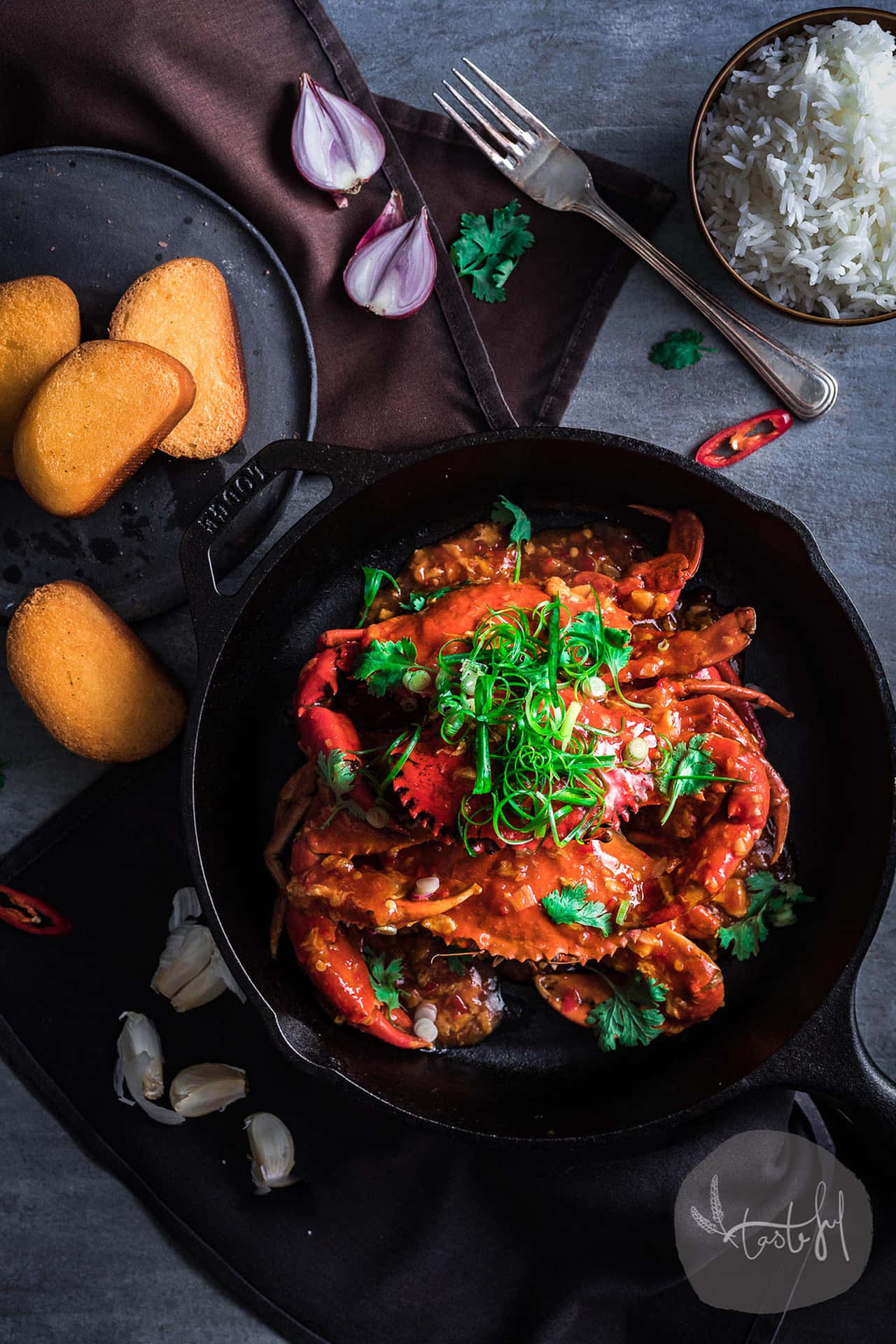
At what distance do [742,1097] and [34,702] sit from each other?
6.56 ft

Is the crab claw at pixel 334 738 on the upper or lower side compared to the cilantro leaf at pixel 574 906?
upper

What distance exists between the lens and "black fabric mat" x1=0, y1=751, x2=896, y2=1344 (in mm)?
2361

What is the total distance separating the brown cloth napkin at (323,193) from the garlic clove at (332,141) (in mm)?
44

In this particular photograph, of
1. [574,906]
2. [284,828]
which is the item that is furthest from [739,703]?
[284,828]

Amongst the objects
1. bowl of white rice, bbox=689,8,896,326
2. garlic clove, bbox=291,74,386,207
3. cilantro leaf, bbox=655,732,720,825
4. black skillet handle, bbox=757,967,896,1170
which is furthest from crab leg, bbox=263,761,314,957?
bowl of white rice, bbox=689,8,896,326

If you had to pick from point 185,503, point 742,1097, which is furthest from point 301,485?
point 742,1097

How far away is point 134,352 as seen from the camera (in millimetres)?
2115

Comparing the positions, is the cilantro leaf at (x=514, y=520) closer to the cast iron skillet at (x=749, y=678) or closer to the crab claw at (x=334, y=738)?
the cast iron skillet at (x=749, y=678)

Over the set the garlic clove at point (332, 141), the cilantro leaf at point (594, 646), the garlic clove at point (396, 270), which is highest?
the garlic clove at point (332, 141)

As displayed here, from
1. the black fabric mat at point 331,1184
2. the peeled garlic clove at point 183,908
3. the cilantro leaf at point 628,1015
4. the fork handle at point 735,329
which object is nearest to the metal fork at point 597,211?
the fork handle at point 735,329

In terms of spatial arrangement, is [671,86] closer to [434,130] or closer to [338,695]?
[434,130]

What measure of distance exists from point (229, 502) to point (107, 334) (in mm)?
645

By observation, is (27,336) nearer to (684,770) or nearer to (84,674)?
(84,674)

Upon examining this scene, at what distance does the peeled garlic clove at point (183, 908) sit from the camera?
2400 mm
